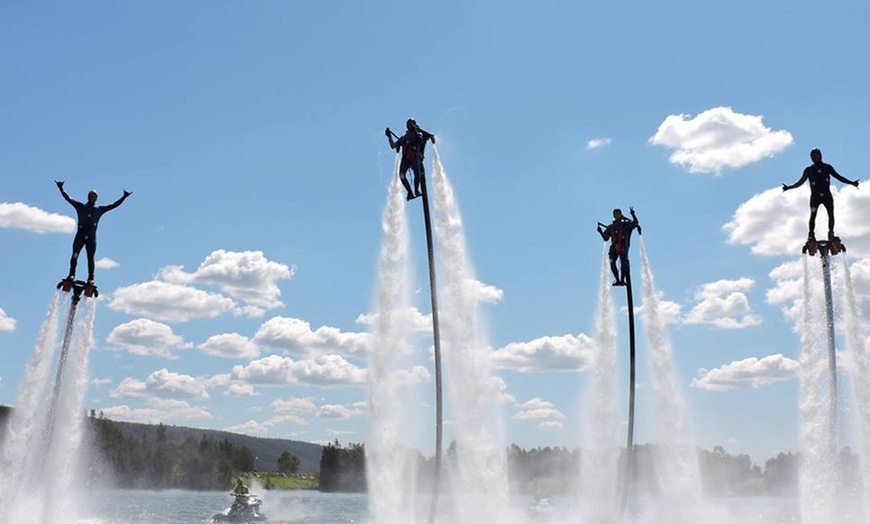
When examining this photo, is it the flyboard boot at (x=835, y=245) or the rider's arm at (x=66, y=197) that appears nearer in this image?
the flyboard boot at (x=835, y=245)

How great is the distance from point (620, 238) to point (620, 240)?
0.27 ft

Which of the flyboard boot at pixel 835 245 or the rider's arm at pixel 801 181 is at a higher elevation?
the rider's arm at pixel 801 181

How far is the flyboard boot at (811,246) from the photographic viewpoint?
27.3 meters

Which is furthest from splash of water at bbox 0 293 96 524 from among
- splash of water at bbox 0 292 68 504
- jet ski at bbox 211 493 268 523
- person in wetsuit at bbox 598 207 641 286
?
jet ski at bbox 211 493 268 523

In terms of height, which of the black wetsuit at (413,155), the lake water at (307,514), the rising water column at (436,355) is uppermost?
the black wetsuit at (413,155)

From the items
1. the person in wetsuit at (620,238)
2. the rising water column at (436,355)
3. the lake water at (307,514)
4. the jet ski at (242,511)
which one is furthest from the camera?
the jet ski at (242,511)

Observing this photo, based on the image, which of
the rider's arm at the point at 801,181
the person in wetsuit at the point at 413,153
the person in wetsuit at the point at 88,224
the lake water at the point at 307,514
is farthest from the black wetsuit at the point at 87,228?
the rider's arm at the point at 801,181

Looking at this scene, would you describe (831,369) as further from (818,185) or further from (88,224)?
(88,224)

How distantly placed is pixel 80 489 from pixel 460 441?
15.2 meters

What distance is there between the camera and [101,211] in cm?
2980

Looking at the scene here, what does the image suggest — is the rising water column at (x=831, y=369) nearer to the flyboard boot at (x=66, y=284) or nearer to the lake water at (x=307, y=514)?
the lake water at (x=307, y=514)

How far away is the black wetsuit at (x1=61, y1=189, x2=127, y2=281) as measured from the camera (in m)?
29.3

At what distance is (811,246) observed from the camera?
89.8 ft

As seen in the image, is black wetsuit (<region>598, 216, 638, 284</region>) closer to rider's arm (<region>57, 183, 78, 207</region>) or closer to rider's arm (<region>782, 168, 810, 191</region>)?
rider's arm (<region>782, 168, 810, 191</region>)
